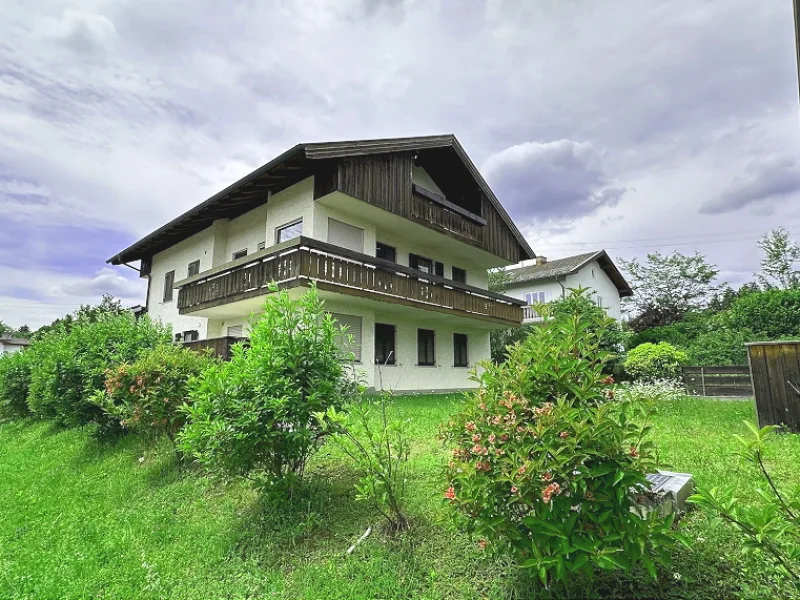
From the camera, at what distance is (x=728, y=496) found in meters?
1.90

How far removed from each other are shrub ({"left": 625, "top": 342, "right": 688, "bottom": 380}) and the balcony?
5848 mm

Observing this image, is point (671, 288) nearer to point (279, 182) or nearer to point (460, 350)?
point (460, 350)

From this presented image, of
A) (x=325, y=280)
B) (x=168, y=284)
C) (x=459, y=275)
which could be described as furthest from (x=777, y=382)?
(x=168, y=284)

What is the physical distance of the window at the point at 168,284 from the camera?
1934 cm

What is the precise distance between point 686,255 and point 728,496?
118 feet

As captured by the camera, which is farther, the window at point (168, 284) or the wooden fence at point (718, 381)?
the window at point (168, 284)

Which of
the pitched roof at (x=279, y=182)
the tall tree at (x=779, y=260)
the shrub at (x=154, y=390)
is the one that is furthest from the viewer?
the tall tree at (x=779, y=260)

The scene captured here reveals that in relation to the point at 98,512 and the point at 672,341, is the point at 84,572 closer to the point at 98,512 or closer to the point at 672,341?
the point at 98,512

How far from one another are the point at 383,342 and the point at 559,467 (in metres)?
13.0

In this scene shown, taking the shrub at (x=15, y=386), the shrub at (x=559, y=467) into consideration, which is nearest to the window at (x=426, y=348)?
the shrub at (x=15, y=386)

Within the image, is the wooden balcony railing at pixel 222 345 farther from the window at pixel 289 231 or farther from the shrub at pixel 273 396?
the shrub at pixel 273 396

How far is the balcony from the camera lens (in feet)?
36.2

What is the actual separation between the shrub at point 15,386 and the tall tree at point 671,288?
113ft

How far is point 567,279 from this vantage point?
28.7 m
